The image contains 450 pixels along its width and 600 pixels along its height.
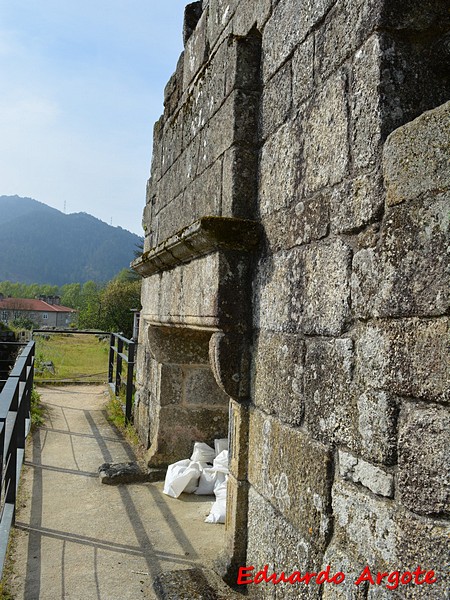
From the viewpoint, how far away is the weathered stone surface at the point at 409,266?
130 cm

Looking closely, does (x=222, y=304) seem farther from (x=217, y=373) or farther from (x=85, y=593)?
(x=85, y=593)

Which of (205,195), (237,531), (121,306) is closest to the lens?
(237,531)

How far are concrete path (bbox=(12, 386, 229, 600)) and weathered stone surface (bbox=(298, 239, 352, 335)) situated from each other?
1706 millimetres

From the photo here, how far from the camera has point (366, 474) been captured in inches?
62.0

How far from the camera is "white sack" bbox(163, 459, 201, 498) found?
3967 millimetres

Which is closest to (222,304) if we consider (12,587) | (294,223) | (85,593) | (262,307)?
(262,307)

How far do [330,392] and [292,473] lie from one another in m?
0.44

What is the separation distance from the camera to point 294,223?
2150mm

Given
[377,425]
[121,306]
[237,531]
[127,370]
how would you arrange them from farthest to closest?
1. [121,306]
2. [127,370]
3. [237,531]
4. [377,425]

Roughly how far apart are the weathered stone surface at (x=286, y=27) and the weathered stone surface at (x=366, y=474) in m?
1.62

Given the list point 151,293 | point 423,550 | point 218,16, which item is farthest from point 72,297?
point 423,550

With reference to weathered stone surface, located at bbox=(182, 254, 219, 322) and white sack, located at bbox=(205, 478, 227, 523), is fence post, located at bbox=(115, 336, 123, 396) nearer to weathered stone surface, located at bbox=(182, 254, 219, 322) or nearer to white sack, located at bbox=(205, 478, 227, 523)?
white sack, located at bbox=(205, 478, 227, 523)

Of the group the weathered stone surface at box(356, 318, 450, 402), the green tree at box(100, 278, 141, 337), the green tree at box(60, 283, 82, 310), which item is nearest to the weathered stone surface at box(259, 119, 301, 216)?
the weathered stone surface at box(356, 318, 450, 402)

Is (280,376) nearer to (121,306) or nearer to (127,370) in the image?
(127,370)
